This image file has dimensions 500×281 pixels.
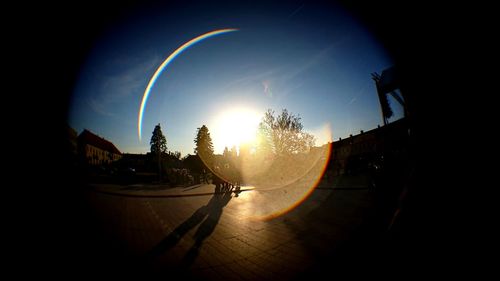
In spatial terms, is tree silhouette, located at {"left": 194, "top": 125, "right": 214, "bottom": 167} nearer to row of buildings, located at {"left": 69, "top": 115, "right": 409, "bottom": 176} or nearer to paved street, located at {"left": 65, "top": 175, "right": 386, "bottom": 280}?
row of buildings, located at {"left": 69, "top": 115, "right": 409, "bottom": 176}

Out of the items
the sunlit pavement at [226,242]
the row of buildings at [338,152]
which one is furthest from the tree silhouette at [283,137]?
the sunlit pavement at [226,242]

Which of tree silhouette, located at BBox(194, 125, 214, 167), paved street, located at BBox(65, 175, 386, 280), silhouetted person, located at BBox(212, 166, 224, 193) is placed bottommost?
paved street, located at BBox(65, 175, 386, 280)

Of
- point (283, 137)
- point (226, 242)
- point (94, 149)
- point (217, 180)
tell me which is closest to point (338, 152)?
point (283, 137)

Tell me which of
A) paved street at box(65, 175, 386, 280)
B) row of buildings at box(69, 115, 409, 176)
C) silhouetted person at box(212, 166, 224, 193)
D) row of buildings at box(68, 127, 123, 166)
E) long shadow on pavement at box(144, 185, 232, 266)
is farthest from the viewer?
row of buildings at box(68, 127, 123, 166)

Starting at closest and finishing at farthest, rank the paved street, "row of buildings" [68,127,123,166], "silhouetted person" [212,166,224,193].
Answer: the paved street < "silhouetted person" [212,166,224,193] < "row of buildings" [68,127,123,166]

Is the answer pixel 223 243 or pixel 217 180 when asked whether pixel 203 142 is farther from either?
pixel 223 243

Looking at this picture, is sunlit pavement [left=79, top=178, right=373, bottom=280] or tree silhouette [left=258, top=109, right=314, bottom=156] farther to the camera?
tree silhouette [left=258, top=109, right=314, bottom=156]

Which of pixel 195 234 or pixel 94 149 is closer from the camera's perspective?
pixel 195 234

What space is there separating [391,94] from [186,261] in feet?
31.5

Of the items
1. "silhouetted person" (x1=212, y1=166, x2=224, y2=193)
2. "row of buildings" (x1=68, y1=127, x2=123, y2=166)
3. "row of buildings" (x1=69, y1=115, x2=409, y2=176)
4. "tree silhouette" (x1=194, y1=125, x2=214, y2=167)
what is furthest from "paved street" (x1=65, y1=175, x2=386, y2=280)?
"row of buildings" (x1=68, y1=127, x2=123, y2=166)

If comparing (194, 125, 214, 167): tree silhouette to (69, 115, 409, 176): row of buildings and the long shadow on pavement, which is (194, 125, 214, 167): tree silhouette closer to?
(69, 115, 409, 176): row of buildings

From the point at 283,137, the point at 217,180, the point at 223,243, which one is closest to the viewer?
the point at 223,243

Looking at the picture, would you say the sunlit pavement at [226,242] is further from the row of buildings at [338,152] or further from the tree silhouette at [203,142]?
the tree silhouette at [203,142]

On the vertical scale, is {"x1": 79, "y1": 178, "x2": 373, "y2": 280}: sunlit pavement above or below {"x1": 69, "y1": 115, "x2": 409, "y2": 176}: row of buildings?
below
